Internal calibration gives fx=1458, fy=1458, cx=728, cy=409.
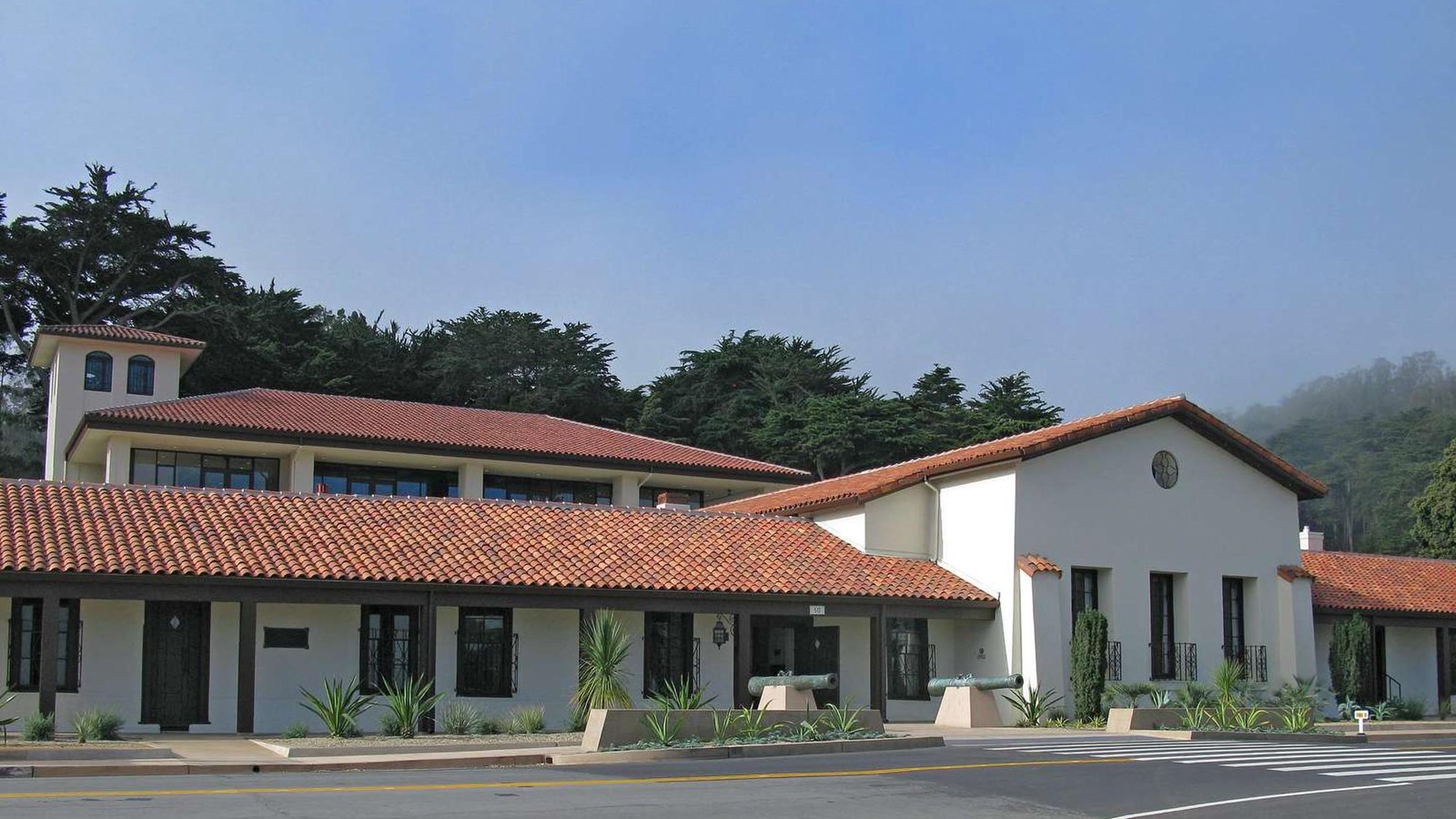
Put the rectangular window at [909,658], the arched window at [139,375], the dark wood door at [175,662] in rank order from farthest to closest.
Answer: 1. the arched window at [139,375]
2. the rectangular window at [909,658]
3. the dark wood door at [175,662]

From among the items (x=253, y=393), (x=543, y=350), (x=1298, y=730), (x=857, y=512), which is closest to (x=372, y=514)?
(x=857, y=512)

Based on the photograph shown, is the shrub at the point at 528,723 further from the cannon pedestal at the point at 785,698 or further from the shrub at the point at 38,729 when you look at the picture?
the shrub at the point at 38,729

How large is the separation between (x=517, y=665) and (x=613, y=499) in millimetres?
13153

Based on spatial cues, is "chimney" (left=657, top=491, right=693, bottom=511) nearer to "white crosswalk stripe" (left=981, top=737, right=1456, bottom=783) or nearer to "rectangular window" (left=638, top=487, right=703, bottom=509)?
"rectangular window" (left=638, top=487, right=703, bottom=509)

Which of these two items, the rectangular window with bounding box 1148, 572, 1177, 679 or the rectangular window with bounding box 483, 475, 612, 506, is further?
the rectangular window with bounding box 483, 475, 612, 506

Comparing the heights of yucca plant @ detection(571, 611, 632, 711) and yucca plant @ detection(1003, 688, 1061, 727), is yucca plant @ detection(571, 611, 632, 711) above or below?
above

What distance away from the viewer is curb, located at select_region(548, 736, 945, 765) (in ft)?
65.6

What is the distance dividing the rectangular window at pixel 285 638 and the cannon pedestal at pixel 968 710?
12563 mm

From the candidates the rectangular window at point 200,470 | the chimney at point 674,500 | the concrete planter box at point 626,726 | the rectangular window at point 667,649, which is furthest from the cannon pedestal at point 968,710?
the rectangular window at point 200,470

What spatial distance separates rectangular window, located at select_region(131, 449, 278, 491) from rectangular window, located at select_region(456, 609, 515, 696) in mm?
10151

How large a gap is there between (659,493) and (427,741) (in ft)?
65.4

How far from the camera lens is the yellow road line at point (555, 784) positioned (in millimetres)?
14633

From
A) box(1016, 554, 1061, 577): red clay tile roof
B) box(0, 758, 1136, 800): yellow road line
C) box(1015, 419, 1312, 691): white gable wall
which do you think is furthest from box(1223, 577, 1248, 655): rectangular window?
box(0, 758, 1136, 800): yellow road line

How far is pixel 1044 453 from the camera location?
105ft
